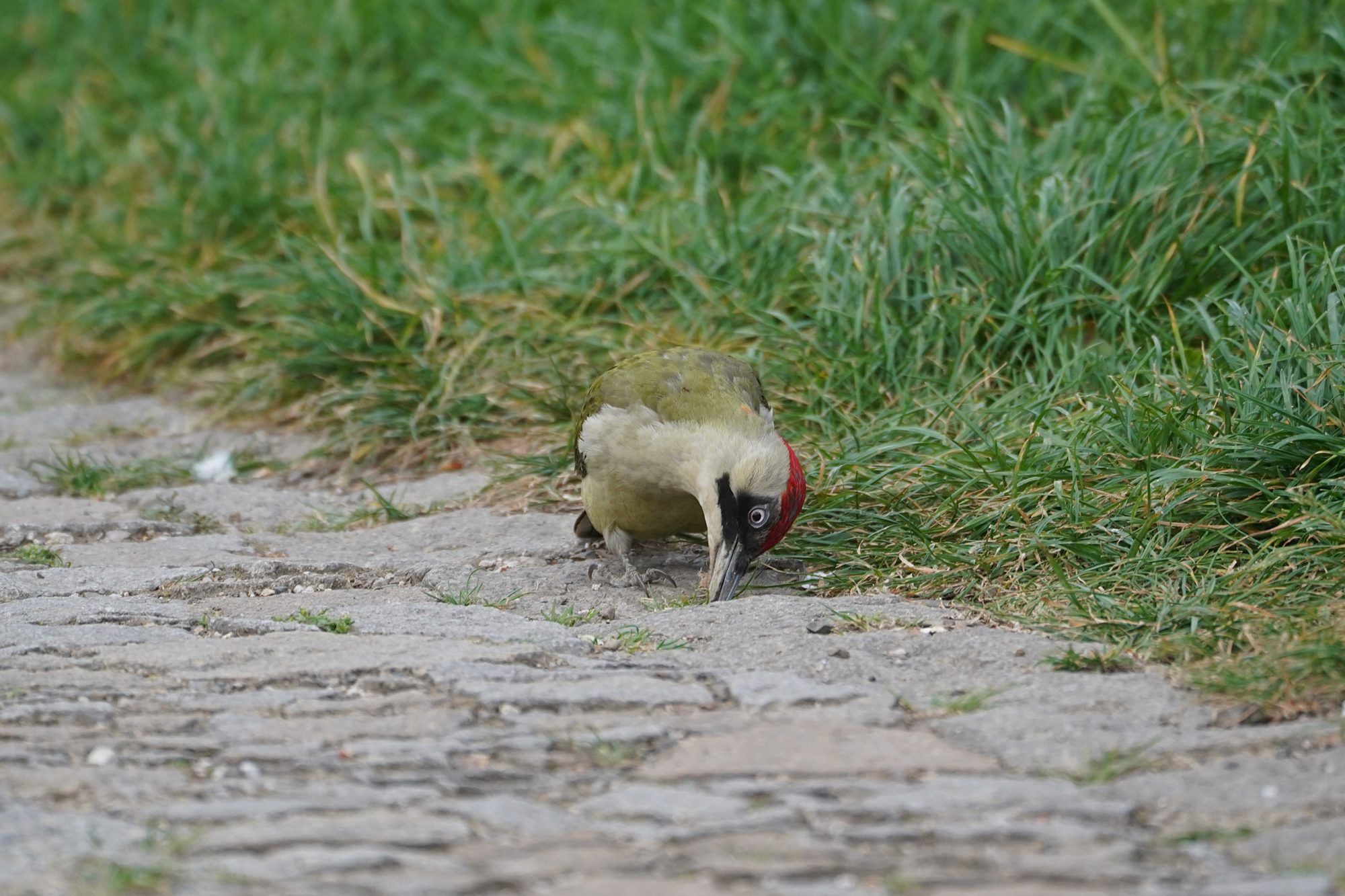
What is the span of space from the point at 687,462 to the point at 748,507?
263mm

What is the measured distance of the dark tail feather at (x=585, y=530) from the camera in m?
5.25

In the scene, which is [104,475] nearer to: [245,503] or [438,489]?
[245,503]

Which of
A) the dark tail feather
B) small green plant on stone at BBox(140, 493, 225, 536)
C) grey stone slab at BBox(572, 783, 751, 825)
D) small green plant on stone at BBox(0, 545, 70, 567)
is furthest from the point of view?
small green plant on stone at BBox(140, 493, 225, 536)

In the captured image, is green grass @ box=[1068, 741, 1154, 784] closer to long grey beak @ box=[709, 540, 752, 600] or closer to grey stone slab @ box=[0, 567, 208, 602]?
long grey beak @ box=[709, 540, 752, 600]

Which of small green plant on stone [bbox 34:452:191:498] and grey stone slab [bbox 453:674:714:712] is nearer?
grey stone slab [bbox 453:674:714:712]

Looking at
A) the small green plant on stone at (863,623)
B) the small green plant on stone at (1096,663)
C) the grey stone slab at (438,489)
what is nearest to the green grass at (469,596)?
the small green plant on stone at (863,623)

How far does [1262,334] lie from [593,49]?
4.73 metres

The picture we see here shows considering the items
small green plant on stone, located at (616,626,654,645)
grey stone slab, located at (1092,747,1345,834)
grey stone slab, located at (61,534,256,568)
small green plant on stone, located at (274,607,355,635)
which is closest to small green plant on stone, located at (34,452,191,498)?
grey stone slab, located at (61,534,256,568)

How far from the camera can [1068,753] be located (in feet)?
10.6

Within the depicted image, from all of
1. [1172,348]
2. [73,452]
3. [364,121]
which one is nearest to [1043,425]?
[1172,348]

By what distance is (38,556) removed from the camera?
17.1ft

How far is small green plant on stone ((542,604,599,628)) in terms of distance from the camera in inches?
173

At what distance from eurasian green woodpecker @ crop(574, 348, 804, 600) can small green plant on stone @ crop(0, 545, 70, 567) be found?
1.72 m

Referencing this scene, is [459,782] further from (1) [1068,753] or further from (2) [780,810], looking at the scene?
(1) [1068,753]
